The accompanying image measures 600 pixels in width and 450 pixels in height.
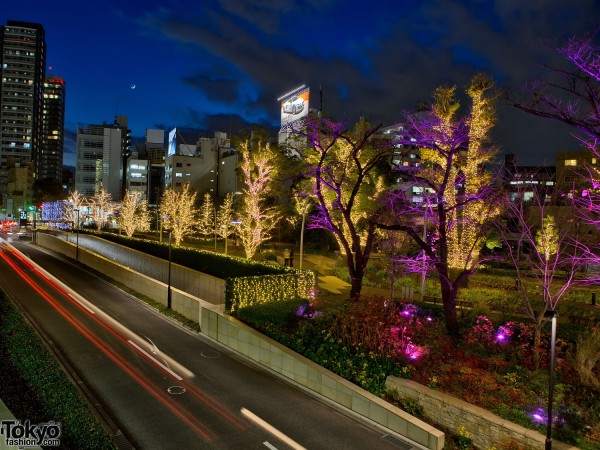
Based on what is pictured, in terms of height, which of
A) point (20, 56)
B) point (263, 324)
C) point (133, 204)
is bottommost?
point (263, 324)

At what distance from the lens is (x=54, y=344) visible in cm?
1667

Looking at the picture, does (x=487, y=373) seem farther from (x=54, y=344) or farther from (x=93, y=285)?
(x=93, y=285)

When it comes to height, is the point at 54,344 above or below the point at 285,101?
below

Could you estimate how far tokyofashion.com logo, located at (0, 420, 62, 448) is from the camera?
7.41m

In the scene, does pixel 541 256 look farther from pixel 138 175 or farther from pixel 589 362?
pixel 138 175

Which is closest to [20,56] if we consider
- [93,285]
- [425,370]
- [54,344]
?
[93,285]

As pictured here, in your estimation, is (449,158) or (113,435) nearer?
(113,435)

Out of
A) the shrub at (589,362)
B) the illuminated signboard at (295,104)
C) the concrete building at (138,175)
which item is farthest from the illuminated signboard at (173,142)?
the shrub at (589,362)

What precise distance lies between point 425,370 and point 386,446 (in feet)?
7.92

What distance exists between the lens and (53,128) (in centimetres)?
17838

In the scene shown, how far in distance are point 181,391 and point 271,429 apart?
3.51 metres

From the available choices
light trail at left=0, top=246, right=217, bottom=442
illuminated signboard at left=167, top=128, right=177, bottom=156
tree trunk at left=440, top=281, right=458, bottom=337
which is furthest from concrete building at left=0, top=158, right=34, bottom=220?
tree trunk at left=440, top=281, right=458, bottom=337

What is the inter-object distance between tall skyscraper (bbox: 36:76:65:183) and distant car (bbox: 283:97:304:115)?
14153 centimetres

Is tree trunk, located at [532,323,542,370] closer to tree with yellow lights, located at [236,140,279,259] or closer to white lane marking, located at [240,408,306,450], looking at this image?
white lane marking, located at [240,408,306,450]
